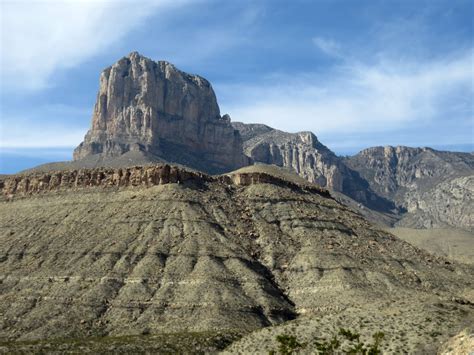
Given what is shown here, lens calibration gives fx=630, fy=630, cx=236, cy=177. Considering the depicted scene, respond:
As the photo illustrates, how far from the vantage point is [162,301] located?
71125 millimetres

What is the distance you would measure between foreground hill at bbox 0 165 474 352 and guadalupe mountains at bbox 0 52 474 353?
0.21 meters

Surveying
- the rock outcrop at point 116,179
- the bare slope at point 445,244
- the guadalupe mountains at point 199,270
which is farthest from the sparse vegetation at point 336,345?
the bare slope at point 445,244

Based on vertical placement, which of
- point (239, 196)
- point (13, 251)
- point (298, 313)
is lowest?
point (298, 313)

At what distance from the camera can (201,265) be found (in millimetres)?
78875

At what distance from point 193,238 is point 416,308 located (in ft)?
134

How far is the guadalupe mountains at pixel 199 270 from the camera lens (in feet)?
185

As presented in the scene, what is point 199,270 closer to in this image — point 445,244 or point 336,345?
point 336,345

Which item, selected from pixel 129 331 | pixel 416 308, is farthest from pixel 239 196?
pixel 416 308

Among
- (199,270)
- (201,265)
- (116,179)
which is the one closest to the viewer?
(199,270)

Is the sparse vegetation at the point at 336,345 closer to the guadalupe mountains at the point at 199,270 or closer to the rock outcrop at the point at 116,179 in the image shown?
the guadalupe mountains at the point at 199,270

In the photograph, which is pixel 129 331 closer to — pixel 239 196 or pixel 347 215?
pixel 239 196

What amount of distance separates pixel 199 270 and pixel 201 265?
4.21ft

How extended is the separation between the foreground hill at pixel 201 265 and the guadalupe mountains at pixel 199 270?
0.21 metres

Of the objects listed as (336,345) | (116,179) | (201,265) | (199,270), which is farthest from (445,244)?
(336,345)
